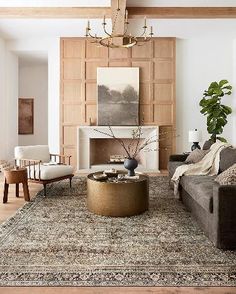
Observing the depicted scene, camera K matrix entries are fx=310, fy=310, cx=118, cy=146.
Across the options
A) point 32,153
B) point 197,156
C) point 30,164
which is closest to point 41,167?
point 30,164

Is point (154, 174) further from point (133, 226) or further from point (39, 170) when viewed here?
point (133, 226)

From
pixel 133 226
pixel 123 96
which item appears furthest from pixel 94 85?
pixel 133 226

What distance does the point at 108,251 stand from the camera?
2.86m

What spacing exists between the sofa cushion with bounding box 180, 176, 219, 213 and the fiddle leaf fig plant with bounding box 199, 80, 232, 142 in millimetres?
3041

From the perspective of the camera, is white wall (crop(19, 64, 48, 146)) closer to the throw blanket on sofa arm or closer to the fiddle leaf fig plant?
the fiddle leaf fig plant

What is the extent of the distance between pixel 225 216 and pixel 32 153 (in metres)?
3.99

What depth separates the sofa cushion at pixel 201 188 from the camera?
10.1ft

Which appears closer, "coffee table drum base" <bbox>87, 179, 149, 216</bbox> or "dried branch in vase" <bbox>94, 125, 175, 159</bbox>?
"coffee table drum base" <bbox>87, 179, 149, 216</bbox>

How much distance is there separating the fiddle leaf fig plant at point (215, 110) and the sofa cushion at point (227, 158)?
8.92 feet

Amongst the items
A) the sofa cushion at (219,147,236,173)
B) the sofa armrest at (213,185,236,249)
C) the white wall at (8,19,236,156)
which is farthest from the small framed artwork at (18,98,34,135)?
the sofa armrest at (213,185,236,249)

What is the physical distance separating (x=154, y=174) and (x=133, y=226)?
12.2 feet

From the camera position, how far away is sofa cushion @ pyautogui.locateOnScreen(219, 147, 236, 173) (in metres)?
4.05

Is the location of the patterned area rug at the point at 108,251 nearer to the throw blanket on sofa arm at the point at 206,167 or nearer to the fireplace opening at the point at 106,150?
the throw blanket on sofa arm at the point at 206,167

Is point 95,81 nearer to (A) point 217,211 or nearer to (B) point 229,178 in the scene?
(B) point 229,178
